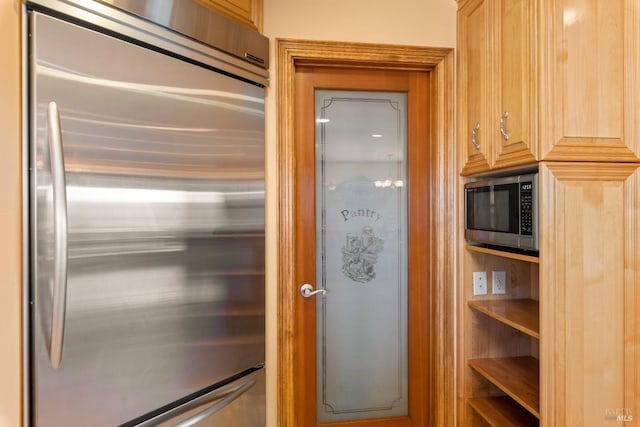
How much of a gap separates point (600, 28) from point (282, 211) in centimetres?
137

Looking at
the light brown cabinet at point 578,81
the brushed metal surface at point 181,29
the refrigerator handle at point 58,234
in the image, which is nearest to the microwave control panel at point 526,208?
the light brown cabinet at point 578,81

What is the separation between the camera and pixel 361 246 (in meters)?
2.01

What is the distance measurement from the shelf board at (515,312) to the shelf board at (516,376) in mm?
236

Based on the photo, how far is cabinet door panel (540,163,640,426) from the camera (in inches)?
53.7

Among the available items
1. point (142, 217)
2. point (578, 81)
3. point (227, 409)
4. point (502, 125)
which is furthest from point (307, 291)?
point (578, 81)

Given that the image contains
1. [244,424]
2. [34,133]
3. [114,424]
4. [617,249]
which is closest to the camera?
[34,133]

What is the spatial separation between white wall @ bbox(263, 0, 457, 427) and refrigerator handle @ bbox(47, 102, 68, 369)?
2.81ft

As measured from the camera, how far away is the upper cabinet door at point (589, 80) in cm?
137

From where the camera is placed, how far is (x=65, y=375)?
116 cm

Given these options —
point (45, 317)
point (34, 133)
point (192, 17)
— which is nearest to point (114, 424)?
point (45, 317)

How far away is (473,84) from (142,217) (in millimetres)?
1482

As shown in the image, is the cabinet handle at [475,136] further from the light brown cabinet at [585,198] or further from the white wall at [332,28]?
the white wall at [332,28]

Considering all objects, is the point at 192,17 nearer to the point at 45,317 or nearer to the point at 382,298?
the point at 45,317
